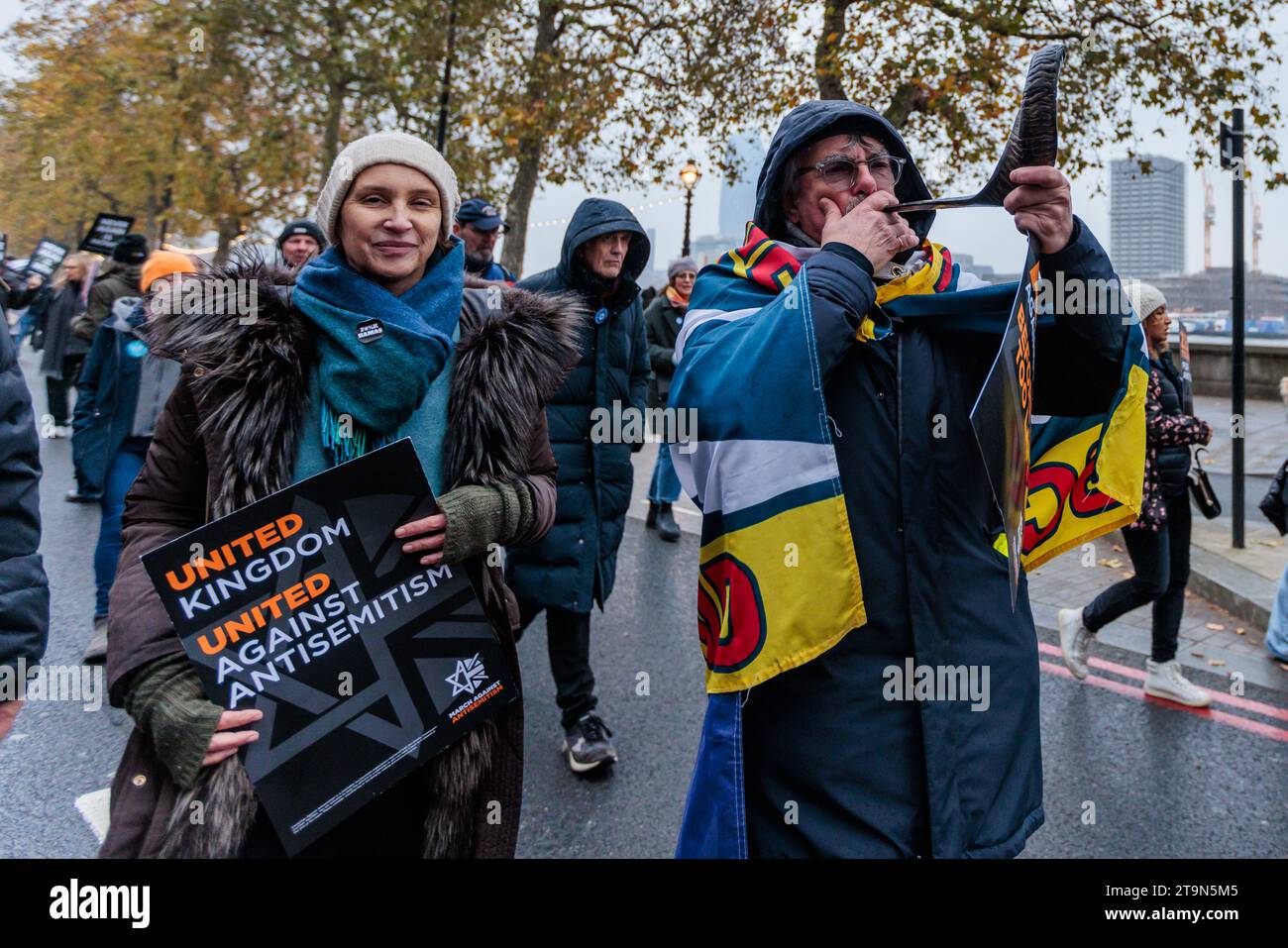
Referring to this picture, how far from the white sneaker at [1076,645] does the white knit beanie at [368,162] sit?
398cm

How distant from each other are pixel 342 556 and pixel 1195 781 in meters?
3.48

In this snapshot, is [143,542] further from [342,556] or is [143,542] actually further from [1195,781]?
[1195,781]

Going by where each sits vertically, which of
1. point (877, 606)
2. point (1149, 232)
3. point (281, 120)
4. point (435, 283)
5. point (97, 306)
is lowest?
point (877, 606)

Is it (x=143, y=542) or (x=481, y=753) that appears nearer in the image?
(x=143, y=542)

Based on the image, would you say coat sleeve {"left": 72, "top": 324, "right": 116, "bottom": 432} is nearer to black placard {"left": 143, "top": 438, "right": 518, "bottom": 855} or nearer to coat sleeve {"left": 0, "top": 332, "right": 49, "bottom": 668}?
coat sleeve {"left": 0, "top": 332, "right": 49, "bottom": 668}

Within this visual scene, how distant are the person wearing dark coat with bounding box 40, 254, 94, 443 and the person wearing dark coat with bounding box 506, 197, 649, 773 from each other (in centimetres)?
894

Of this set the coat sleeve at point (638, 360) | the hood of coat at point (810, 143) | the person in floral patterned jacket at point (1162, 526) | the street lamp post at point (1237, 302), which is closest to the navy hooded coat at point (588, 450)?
the coat sleeve at point (638, 360)

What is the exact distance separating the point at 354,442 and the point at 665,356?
19.6ft

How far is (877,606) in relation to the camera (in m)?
1.70

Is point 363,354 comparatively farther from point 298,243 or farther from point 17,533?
point 298,243

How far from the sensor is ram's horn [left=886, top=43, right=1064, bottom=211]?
52.7 inches

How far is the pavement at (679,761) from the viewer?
321 cm

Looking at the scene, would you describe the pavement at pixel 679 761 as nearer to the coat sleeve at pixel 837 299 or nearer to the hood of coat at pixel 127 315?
the hood of coat at pixel 127 315
